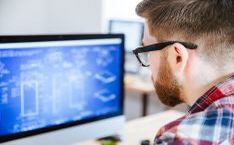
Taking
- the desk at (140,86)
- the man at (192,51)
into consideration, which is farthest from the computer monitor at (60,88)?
the desk at (140,86)

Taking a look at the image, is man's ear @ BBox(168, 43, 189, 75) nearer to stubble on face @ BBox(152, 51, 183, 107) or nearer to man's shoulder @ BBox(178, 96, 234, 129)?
stubble on face @ BBox(152, 51, 183, 107)

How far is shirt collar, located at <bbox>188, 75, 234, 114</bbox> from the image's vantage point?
0.79m

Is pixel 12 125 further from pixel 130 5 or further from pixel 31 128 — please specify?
pixel 130 5

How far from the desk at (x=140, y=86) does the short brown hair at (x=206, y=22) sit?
1.97m

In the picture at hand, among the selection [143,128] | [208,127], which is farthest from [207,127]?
[143,128]

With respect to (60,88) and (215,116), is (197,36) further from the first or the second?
(60,88)

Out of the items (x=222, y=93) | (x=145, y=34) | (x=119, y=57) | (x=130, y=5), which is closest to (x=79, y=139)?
(x=119, y=57)

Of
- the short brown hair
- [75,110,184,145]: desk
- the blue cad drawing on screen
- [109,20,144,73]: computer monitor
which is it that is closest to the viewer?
the short brown hair

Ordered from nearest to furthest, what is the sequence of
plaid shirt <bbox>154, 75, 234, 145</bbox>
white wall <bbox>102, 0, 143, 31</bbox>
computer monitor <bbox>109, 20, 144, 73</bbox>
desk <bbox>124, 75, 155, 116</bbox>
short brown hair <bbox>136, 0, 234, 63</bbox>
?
plaid shirt <bbox>154, 75, 234, 145</bbox> < short brown hair <bbox>136, 0, 234, 63</bbox> < desk <bbox>124, 75, 155, 116</bbox> < computer monitor <bbox>109, 20, 144, 73</bbox> < white wall <bbox>102, 0, 143, 31</bbox>

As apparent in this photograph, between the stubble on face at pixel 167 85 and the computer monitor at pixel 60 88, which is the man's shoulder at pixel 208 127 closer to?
the stubble on face at pixel 167 85

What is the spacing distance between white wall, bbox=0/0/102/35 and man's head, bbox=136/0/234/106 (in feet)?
6.94

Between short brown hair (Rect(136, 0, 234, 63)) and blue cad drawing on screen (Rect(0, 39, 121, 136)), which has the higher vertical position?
short brown hair (Rect(136, 0, 234, 63))

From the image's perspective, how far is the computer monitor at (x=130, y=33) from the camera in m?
3.29

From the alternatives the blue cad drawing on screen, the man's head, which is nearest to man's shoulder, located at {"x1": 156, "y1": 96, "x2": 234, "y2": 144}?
the man's head
